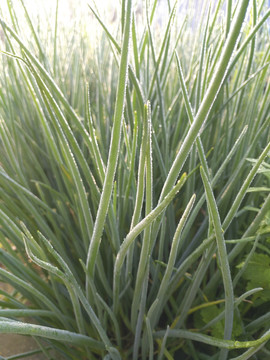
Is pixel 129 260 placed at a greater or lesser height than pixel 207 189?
lesser

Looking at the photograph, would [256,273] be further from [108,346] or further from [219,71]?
[219,71]

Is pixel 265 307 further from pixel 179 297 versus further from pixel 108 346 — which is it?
pixel 108 346

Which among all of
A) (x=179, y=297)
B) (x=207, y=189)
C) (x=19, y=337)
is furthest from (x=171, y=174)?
(x=19, y=337)

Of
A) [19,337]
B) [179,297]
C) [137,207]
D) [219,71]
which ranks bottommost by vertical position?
[19,337]

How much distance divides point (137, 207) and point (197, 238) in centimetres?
23

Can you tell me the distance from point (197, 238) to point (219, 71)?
14.9 inches

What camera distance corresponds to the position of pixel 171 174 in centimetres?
38

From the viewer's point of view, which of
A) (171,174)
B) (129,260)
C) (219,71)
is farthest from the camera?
(129,260)

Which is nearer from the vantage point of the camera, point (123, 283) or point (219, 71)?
point (219, 71)

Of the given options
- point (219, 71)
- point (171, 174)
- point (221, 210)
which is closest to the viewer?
point (219, 71)

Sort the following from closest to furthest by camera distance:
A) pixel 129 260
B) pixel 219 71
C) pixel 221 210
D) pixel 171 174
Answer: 1. pixel 219 71
2. pixel 171 174
3. pixel 129 260
4. pixel 221 210

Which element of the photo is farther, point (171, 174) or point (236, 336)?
point (236, 336)

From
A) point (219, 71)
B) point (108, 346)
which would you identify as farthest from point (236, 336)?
point (219, 71)

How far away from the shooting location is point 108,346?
0.47 metres
